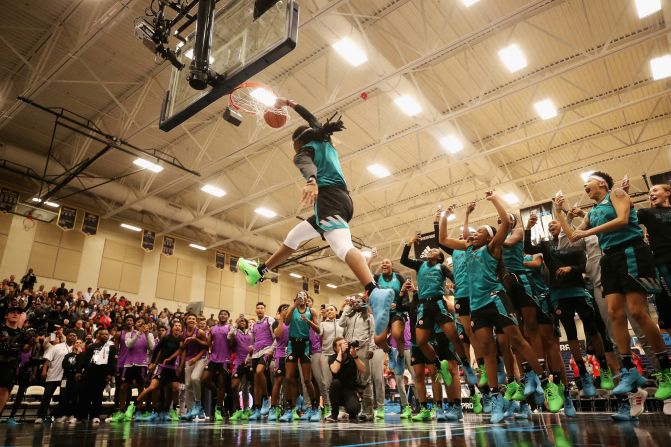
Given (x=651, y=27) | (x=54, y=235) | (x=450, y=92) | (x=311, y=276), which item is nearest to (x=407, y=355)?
(x=450, y=92)

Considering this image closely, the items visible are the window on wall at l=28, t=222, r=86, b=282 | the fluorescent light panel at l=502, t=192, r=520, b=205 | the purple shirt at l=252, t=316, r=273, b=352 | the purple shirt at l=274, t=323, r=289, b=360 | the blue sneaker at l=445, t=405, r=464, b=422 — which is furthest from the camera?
the fluorescent light panel at l=502, t=192, r=520, b=205

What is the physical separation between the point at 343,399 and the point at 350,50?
746 centimetres

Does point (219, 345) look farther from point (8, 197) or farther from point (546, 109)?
point (8, 197)

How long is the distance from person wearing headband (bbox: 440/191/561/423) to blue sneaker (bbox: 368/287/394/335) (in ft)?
4.50

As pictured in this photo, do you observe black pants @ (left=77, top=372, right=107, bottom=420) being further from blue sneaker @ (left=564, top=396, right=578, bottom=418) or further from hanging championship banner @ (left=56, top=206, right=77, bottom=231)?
hanging championship banner @ (left=56, top=206, right=77, bottom=231)

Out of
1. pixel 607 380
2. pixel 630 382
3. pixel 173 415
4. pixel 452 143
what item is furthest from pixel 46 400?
pixel 452 143

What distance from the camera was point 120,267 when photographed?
1980cm

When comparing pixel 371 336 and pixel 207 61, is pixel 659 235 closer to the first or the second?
pixel 371 336

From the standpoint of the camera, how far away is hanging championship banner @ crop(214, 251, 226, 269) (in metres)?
23.4

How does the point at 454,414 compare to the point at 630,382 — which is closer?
the point at 630,382

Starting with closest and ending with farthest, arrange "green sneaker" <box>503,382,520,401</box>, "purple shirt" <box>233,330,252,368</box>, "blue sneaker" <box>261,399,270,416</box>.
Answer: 1. "green sneaker" <box>503,382,520,401</box>
2. "blue sneaker" <box>261,399,270,416</box>
3. "purple shirt" <box>233,330,252,368</box>

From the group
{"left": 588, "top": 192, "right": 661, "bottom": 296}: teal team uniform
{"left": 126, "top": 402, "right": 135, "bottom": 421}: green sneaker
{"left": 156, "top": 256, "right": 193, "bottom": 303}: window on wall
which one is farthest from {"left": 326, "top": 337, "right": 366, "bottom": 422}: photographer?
{"left": 156, "top": 256, "right": 193, "bottom": 303}: window on wall

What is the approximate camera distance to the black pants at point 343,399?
21.2ft

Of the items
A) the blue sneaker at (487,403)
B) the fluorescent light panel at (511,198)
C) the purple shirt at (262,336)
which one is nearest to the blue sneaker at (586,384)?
the blue sneaker at (487,403)
